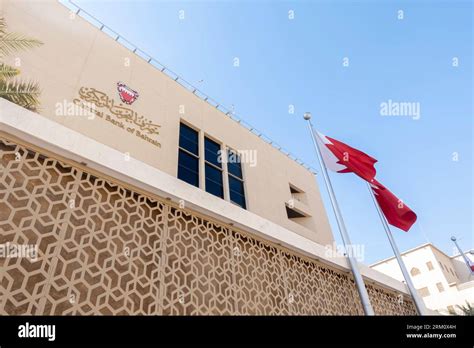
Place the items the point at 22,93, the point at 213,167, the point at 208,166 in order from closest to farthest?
the point at 22,93 < the point at 208,166 < the point at 213,167

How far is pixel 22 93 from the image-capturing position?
5336mm

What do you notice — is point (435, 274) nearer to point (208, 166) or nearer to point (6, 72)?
point (208, 166)

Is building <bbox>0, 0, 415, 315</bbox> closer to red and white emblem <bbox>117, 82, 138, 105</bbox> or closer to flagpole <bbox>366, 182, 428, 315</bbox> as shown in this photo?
red and white emblem <bbox>117, 82, 138, 105</bbox>

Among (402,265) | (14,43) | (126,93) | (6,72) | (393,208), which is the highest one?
(126,93)

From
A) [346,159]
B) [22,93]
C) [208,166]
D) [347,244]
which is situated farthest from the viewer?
[208,166]

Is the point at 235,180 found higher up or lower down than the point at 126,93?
lower down

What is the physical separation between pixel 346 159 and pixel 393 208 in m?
1.55

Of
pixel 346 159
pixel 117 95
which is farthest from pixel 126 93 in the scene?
pixel 346 159

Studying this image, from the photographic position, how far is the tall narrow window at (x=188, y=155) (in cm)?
799

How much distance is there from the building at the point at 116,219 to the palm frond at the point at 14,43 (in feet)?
0.38

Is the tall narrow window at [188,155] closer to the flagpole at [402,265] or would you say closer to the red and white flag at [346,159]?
the red and white flag at [346,159]

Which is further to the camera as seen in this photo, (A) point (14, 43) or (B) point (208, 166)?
(B) point (208, 166)

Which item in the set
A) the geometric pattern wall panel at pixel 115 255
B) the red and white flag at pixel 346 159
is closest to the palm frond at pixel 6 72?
the geometric pattern wall panel at pixel 115 255

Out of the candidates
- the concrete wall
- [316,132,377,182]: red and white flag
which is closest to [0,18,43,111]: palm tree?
the concrete wall
